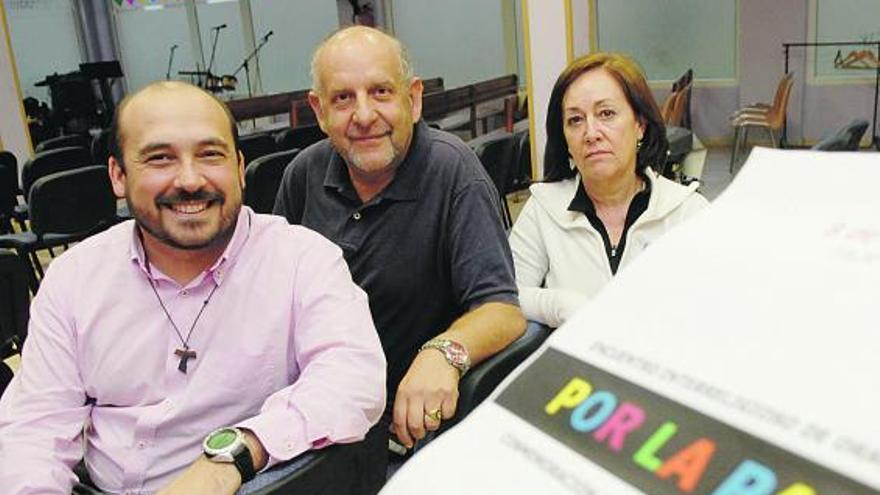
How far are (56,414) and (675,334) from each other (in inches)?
47.8

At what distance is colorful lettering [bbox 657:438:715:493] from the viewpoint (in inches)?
12.9

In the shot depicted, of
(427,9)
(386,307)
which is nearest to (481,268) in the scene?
(386,307)

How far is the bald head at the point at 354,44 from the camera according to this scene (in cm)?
165

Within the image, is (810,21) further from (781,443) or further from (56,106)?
(56,106)

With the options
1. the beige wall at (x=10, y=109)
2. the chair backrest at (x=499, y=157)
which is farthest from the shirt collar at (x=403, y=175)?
the beige wall at (x=10, y=109)

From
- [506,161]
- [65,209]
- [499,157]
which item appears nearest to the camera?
[65,209]

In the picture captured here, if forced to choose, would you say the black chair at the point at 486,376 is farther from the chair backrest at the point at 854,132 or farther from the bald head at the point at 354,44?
the chair backrest at the point at 854,132

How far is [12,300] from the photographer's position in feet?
8.04

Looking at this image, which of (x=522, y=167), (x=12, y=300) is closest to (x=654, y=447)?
(x=12, y=300)

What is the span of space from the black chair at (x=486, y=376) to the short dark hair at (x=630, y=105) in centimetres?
53

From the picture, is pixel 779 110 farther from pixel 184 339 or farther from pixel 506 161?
pixel 184 339

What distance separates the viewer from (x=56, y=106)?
34.5 feet

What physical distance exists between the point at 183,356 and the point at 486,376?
557mm

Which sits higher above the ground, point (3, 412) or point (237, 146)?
point (237, 146)
